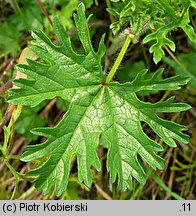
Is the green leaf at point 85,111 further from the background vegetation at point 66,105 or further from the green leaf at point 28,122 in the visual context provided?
the green leaf at point 28,122

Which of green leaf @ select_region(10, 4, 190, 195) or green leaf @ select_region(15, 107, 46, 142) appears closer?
green leaf @ select_region(10, 4, 190, 195)

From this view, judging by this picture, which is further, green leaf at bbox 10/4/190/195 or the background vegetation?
the background vegetation

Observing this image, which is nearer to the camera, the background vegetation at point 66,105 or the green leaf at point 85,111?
the green leaf at point 85,111

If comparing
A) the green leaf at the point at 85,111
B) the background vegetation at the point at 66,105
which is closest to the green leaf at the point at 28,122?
the background vegetation at the point at 66,105

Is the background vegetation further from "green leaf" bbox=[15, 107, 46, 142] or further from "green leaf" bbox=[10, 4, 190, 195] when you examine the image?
"green leaf" bbox=[10, 4, 190, 195]

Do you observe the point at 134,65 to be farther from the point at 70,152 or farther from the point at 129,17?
the point at 70,152

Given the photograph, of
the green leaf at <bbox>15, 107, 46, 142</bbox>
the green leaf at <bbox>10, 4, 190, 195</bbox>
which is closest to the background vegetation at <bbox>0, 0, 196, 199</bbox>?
the green leaf at <bbox>15, 107, 46, 142</bbox>

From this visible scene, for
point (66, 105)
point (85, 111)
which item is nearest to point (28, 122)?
point (66, 105)
